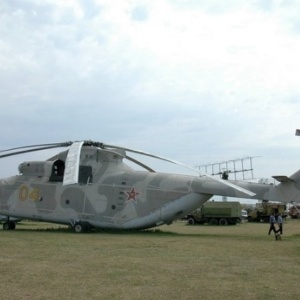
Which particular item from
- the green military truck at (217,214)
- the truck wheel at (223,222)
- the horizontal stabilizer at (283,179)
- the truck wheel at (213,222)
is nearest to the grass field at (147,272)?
the horizontal stabilizer at (283,179)

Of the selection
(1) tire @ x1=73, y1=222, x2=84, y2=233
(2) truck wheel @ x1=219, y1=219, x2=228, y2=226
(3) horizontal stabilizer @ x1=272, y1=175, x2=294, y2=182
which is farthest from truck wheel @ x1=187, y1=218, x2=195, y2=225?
(3) horizontal stabilizer @ x1=272, y1=175, x2=294, y2=182

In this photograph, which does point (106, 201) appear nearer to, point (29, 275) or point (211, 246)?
point (211, 246)

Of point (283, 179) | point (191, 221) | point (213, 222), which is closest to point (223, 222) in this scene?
point (213, 222)

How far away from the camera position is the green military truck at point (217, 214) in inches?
1747

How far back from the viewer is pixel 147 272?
10141mm

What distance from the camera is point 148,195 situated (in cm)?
2294

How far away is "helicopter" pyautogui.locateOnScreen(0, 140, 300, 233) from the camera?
22.1m

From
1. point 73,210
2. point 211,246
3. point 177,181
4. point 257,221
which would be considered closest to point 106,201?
point 73,210

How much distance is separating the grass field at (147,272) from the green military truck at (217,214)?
95.2 ft

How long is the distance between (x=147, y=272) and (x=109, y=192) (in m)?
13.3

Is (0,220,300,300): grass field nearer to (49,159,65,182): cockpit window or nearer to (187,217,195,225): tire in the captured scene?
(49,159,65,182): cockpit window

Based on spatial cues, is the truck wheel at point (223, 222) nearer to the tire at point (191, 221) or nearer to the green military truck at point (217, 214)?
the green military truck at point (217, 214)

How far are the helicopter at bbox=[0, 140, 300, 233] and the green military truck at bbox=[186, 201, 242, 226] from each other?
70.9 feet

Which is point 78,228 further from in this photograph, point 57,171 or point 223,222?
point 223,222
